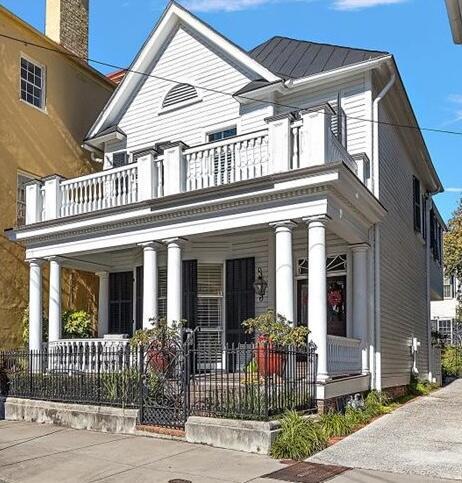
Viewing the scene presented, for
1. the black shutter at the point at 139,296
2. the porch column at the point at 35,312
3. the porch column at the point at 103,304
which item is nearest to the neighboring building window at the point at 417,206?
the black shutter at the point at 139,296

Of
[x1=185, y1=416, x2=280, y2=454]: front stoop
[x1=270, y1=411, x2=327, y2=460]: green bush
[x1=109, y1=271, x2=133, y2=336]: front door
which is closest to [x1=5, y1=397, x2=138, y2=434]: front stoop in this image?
[x1=185, y1=416, x2=280, y2=454]: front stoop

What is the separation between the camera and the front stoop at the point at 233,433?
9.22 meters

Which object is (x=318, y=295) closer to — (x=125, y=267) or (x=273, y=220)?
(x=273, y=220)

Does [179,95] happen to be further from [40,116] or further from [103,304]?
[103,304]

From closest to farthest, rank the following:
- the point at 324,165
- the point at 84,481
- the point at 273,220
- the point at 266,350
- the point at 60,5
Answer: the point at 84,481
the point at 266,350
the point at 324,165
the point at 273,220
the point at 60,5

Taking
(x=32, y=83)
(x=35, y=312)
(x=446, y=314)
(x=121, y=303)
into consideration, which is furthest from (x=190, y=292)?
(x=446, y=314)

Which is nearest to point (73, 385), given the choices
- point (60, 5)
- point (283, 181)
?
point (283, 181)

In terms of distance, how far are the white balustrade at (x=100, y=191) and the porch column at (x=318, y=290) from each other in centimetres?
440

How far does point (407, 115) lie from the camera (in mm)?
16984

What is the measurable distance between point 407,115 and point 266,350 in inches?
377

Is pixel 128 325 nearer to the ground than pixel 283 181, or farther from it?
nearer to the ground

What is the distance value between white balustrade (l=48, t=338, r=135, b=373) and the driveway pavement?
4.34 meters

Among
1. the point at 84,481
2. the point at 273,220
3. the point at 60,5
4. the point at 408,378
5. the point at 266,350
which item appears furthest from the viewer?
the point at 60,5

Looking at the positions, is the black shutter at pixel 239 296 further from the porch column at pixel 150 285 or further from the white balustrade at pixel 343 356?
the white balustrade at pixel 343 356
